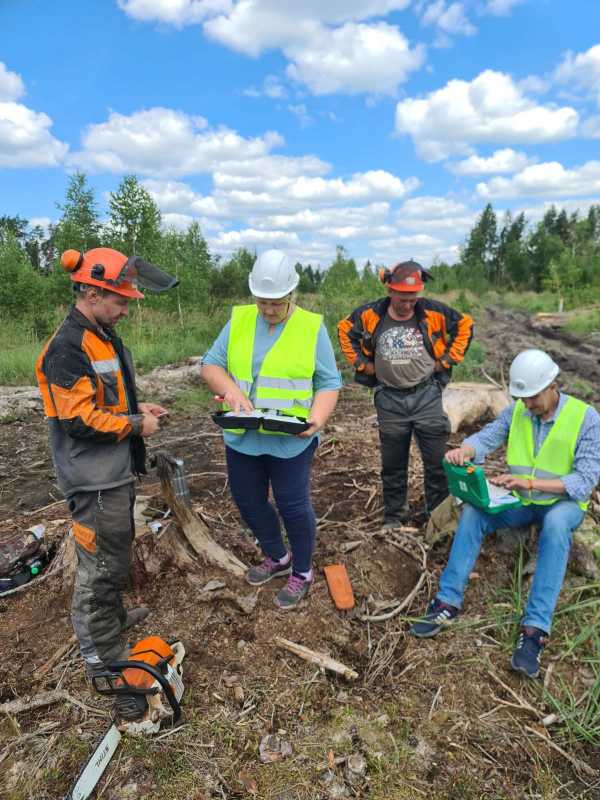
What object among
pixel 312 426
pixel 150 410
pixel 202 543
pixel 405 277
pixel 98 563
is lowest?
pixel 202 543

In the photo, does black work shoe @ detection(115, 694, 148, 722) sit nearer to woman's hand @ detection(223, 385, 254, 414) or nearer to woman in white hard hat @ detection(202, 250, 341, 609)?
woman in white hard hat @ detection(202, 250, 341, 609)

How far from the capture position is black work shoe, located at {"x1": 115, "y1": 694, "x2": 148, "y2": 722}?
2230 millimetres

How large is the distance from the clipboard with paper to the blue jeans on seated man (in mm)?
103

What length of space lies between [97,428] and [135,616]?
4.18 feet

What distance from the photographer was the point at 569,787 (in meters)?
2.22

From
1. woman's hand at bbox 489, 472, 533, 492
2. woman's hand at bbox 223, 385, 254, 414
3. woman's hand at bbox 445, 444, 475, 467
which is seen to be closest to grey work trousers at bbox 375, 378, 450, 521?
woman's hand at bbox 445, 444, 475, 467

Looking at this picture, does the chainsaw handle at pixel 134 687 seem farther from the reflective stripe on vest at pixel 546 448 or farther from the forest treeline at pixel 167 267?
the forest treeline at pixel 167 267

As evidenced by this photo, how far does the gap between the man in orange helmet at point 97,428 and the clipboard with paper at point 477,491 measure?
180 cm

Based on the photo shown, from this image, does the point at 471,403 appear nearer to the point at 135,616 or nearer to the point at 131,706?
the point at 135,616

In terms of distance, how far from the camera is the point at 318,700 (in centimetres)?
255

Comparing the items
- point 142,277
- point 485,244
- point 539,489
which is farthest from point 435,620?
point 485,244

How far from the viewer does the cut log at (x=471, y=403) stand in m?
6.57

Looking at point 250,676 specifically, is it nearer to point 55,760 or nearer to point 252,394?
point 55,760

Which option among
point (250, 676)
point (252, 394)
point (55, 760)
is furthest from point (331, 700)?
point (252, 394)
